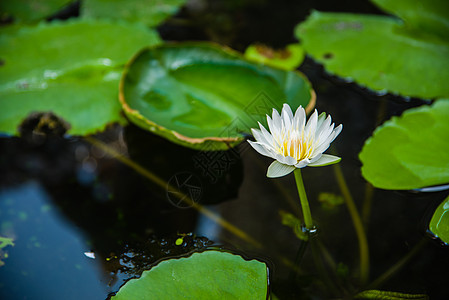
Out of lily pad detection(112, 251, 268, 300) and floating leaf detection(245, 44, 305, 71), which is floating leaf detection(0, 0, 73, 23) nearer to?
floating leaf detection(245, 44, 305, 71)

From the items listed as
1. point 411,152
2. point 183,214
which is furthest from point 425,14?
point 183,214

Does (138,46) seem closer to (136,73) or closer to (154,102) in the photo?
(136,73)

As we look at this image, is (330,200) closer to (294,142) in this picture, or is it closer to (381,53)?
(294,142)

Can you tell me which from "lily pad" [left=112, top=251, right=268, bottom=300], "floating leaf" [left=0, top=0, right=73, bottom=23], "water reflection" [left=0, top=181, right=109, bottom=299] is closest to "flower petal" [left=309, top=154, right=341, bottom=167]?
"lily pad" [left=112, top=251, right=268, bottom=300]

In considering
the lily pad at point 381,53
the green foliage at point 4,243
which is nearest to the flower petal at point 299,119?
the lily pad at point 381,53

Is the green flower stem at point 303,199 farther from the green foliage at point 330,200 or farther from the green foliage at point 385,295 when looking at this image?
the green foliage at point 385,295

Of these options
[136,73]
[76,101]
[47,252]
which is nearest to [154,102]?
[136,73]
